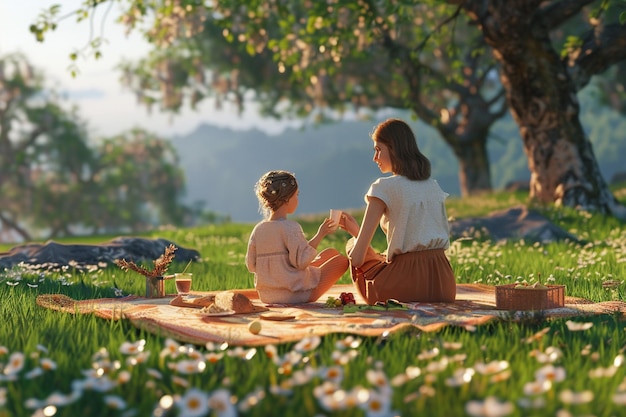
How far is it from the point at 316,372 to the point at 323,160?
154 m

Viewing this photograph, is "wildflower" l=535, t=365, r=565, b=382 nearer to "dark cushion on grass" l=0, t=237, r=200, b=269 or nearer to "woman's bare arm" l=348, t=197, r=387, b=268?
"woman's bare arm" l=348, t=197, r=387, b=268

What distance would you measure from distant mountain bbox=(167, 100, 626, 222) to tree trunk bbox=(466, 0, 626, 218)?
93.6m

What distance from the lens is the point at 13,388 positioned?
403 centimetres

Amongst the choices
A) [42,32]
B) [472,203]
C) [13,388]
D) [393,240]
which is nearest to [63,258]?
[42,32]

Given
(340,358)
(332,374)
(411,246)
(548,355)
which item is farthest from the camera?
(411,246)

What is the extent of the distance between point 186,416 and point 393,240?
378cm

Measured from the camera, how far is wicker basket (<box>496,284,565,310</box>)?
20.9 feet

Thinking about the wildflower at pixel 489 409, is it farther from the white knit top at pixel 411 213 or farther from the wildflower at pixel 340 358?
the white knit top at pixel 411 213

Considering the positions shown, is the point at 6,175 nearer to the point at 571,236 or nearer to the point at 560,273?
the point at 571,236

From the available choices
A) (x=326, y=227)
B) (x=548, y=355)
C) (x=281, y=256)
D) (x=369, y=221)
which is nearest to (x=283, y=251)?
(x=281, y=256)

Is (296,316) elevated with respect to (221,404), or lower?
elevated

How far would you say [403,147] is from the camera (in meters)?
6.76

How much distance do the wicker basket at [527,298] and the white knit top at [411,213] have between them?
72 centimetres

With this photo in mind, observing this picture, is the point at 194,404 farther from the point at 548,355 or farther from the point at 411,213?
the point at 411,213
